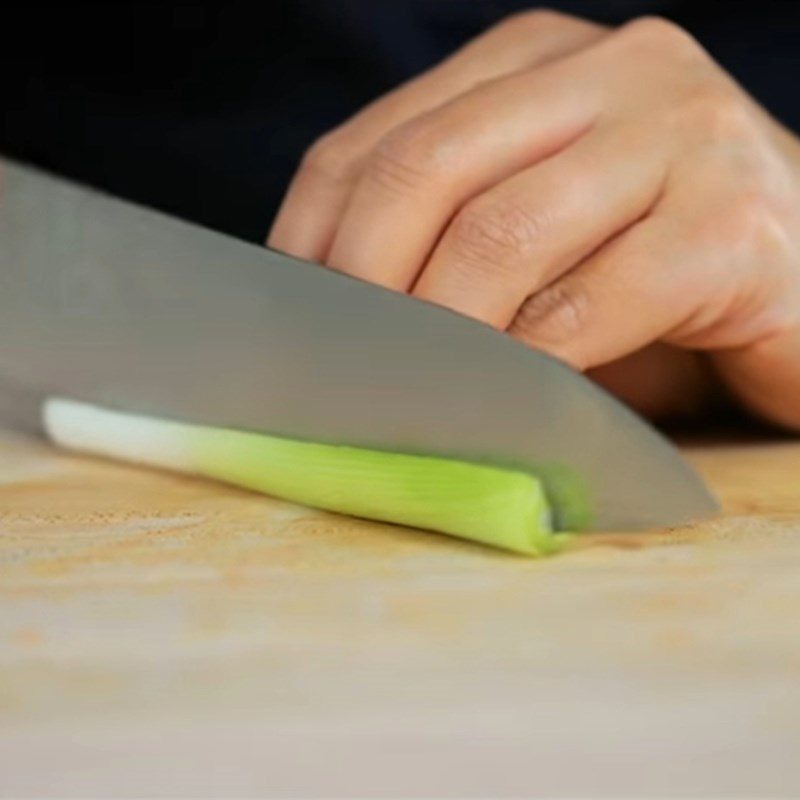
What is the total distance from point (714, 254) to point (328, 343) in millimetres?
290

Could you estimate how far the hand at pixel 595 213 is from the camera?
3.58 feet

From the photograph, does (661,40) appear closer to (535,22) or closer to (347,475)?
(535,22)

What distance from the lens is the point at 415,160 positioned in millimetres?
1107

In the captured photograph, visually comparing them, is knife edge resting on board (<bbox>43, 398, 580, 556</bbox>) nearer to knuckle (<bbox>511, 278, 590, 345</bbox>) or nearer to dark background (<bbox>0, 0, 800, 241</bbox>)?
knuckle (<bbox>511, 278, 590, 345</bbox>)

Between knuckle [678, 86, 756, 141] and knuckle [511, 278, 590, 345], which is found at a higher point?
knuckle [678, 86, 756, 141]

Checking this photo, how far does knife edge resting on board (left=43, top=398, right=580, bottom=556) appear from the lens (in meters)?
0.95

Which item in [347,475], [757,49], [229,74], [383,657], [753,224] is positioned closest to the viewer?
[383,657]

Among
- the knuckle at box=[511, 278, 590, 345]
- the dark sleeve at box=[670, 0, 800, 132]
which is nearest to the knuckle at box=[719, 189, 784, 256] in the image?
the knuckle at box=[511, 278, 590, 345]

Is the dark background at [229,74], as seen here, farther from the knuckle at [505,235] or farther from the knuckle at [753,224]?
the knuckle at [505,235]

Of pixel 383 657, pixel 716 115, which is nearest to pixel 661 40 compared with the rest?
pixel 716 115

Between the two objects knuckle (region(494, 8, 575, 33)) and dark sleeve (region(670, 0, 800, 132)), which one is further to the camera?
dark sleeve (region(670, 0, 800, 132))

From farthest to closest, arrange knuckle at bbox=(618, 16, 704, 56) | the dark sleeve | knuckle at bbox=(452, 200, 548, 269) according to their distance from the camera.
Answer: the dark sleeve → knuckle at bbox=(618, 16, 704, 56) → knuckle at bbox=(452, 200, 548, 269)

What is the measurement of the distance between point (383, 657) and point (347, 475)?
221 mm

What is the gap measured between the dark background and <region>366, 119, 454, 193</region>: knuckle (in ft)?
1.90
